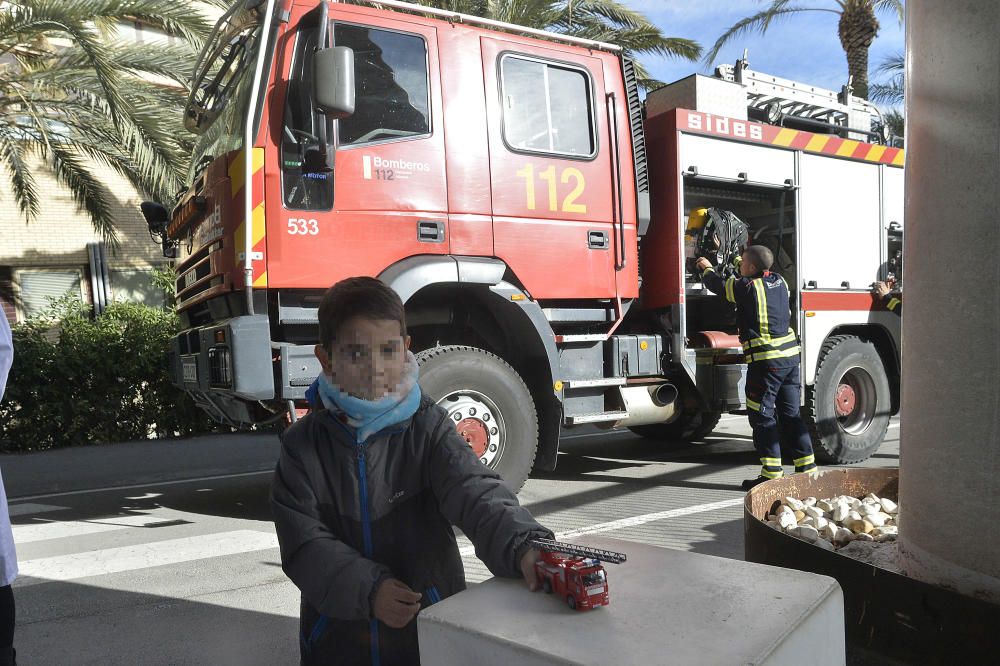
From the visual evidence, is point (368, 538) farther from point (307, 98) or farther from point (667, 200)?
point (667, 200)

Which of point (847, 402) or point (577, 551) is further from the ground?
point (577, 551)

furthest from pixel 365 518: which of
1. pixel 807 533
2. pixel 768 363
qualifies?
pixel 768 363

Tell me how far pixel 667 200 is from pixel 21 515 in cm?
522

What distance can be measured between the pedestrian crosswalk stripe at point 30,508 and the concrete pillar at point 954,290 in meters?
5.75

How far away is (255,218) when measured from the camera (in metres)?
4.30

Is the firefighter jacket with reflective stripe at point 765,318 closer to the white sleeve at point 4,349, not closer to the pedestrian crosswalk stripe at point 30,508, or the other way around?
the white sleeve at point 4,349

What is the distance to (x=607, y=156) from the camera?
5.35 metres

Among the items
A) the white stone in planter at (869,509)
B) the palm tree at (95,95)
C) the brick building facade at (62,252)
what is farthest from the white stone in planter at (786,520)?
the brick building facade at (62,252)

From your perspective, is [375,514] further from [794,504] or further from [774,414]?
[774,414]

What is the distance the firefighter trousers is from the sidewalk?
14.3 feet

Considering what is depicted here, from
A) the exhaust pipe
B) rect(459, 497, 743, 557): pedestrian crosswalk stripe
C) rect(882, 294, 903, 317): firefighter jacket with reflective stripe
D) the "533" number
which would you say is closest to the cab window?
the "533" number

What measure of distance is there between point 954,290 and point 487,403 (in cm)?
320

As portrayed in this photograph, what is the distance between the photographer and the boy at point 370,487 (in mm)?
1600

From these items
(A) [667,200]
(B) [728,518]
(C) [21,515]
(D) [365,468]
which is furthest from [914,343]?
(C) [21,515]
